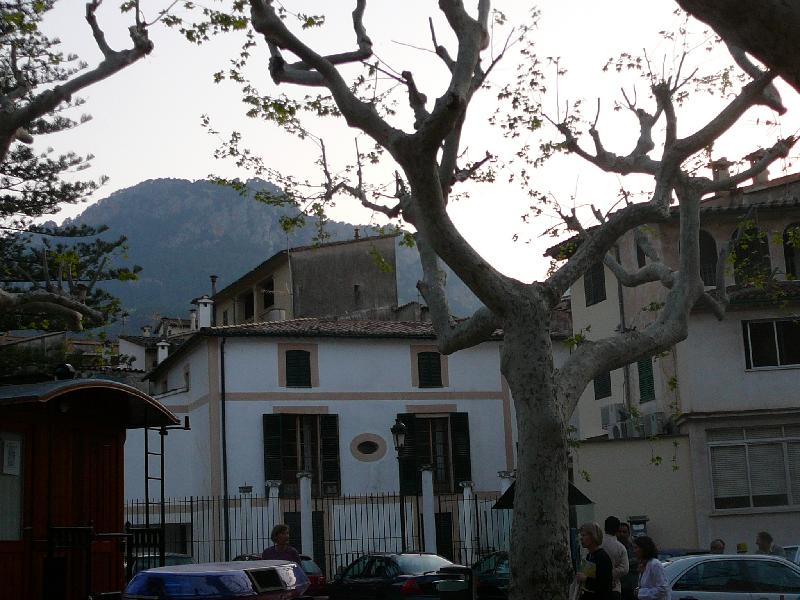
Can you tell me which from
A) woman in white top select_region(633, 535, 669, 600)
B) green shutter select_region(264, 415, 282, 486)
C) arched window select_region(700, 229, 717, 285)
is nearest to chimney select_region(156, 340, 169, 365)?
green shutter select_region(264, 415, 282, 486)

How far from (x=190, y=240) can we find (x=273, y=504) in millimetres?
138609

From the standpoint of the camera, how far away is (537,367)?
15.3 metres

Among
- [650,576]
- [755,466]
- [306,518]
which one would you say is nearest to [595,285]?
[755,466]

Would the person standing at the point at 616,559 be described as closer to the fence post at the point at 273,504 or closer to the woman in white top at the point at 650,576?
the woman in white top at the point at 650,576

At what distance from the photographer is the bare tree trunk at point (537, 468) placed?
14.3 metres

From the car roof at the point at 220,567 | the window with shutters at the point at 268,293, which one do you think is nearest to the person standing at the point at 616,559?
the car roof at the point at 220,567

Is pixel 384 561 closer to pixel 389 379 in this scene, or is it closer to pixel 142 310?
pixel 389 379

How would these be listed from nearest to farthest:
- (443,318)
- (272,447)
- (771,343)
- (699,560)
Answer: (699,560), (443,318), (771,343), (272,447)

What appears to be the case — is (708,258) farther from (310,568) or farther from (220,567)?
(220,567)

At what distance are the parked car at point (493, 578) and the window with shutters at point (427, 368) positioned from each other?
16.0 meters

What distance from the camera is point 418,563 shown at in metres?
23.4

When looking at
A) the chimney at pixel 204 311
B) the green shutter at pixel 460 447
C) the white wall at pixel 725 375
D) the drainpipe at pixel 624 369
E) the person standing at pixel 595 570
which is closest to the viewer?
the person standing at pixel 595 570

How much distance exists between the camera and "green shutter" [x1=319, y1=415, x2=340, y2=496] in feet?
122

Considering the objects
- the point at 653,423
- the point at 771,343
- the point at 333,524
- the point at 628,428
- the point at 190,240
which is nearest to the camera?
the point at 771,343
